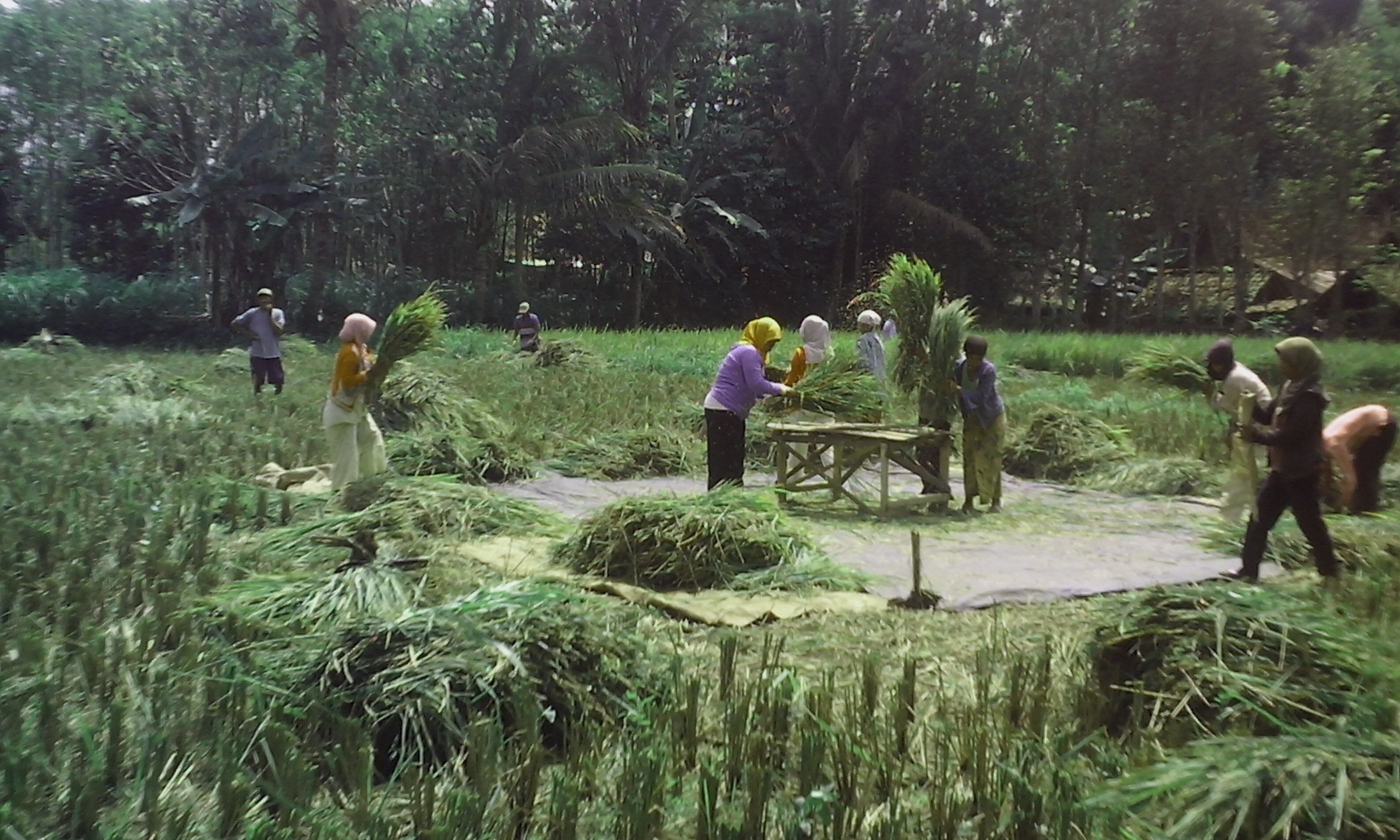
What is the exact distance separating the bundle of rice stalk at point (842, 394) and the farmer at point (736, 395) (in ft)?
3.36

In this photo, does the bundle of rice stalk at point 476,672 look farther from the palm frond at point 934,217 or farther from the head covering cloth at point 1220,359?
the palm frond at point 934,217

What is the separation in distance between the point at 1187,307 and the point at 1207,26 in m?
6.06

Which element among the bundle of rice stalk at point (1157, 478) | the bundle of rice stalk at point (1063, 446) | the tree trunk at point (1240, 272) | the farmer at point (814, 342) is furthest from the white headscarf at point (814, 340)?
the tree trunk at point (1240, 272)

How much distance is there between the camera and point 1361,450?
659cm

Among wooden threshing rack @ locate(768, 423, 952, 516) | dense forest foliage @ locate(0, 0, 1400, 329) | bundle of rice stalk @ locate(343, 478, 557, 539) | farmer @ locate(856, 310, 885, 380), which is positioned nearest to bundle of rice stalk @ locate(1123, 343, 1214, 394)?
wooden threshing rack @ locate(768, 423, 952, 516)

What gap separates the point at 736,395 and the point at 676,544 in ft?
5.95

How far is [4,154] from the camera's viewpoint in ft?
85.0

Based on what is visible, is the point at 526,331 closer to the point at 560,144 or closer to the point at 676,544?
the point at 560,144

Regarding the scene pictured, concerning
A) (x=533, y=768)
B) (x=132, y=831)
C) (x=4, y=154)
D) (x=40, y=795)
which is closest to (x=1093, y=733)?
(x=533, y=768)

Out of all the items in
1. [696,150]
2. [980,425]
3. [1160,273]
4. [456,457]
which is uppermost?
[696,150]

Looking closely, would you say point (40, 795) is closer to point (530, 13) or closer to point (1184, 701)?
point (1184, 701)

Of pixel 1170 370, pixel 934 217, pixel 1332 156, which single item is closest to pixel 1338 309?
pixel 1332 156

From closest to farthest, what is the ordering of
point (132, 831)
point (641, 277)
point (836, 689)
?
point (132, 831) → point (836, 689) → point (641, 277)

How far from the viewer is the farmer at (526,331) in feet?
47.8
